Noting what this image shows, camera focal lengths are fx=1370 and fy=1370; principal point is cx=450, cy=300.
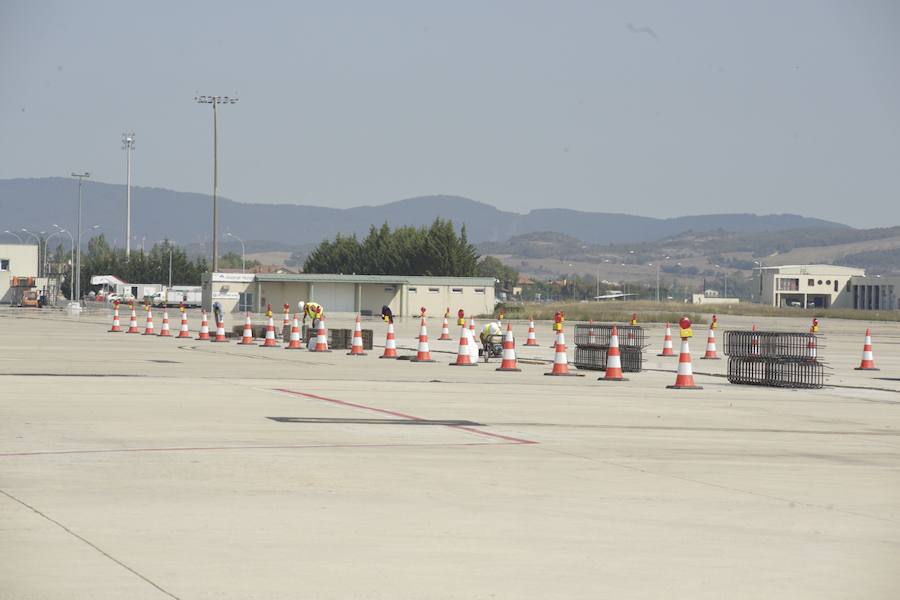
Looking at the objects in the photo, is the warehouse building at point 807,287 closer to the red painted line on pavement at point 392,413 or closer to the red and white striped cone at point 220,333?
the red and white striped cone at point 220,333

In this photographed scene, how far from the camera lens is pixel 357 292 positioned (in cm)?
10025

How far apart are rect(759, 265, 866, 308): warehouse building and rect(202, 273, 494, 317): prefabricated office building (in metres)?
96.9

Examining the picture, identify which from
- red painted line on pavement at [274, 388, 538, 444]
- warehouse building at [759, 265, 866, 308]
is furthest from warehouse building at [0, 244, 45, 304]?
red painted line on pavement at [274, 388, 538, 444]

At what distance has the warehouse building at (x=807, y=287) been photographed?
191 m

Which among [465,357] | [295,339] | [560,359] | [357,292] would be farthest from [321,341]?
[357,292]

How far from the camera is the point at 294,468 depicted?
1091 cm

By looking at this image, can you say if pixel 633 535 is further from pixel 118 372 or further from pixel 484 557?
pixel 118 372

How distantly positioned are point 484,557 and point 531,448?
5262 mm

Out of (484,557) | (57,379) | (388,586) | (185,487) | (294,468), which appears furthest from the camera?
(57,379)

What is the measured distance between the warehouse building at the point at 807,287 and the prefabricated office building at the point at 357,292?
3817 inches

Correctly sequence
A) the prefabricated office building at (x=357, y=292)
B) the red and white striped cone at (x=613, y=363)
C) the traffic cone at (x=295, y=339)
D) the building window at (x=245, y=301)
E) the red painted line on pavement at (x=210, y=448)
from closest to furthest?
1. the red painted line on pavement at (x=210, y=448)
2. the red and white striped cone at (x=613, y=363)
3. the traffic cone at (x=295, y=339)
4. the building window at (x=245, y=301)
5. the prefabricated office building at (x=357, y=292)

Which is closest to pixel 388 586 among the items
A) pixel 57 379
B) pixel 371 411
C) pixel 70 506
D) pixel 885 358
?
pixel 70 506

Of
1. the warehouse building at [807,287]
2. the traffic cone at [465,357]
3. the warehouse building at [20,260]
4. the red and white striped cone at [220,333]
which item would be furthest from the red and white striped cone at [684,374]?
the warehouse building at [807,287]

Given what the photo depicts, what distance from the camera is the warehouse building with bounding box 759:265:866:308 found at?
19062 centimetres
